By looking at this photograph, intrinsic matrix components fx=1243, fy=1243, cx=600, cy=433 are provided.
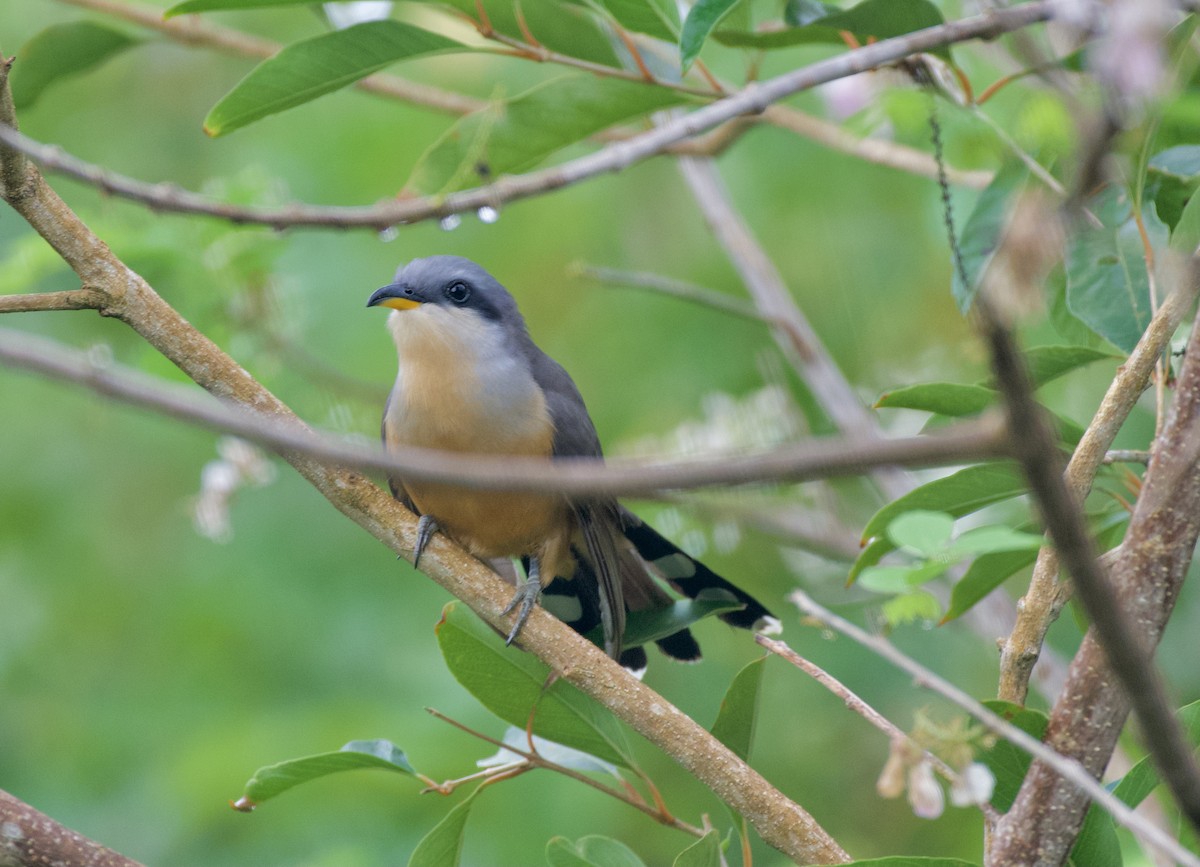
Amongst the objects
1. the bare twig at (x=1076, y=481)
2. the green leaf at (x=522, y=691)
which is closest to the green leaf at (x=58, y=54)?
the green leaf at (x=522, y=691)

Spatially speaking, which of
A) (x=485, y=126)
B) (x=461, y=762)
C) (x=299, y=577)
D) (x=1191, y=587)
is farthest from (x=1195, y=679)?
(x=299, y=577)

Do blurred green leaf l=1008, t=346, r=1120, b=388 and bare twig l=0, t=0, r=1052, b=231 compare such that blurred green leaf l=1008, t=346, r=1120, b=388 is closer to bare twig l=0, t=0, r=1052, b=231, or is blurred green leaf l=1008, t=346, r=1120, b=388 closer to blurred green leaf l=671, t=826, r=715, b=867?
bare twig l=0, t=0, r=1052, b=231

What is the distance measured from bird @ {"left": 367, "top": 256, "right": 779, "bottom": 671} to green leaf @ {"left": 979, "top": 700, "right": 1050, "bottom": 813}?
1192mm

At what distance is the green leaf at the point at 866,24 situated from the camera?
3039 mm

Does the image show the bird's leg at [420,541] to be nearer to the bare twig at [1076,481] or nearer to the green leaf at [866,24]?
the bare twig at [1076,481]

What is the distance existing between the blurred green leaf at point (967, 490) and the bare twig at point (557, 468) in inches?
60.8

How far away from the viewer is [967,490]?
276 centimetres

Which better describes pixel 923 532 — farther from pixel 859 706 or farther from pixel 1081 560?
pixel 1081 560

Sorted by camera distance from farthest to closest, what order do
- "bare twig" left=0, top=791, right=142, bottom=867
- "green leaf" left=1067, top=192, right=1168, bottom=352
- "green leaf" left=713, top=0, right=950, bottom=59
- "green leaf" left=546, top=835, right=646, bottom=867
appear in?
"green leaf" left=713, top=0, right=950, bottom=59 < "green leaf" left=1067, top=192, right=1168, bottom=352 < "green leaf" left=546, top=835, right=646, bottom=867 < "bare twig" left=0, top=791, right=142, bottom=867

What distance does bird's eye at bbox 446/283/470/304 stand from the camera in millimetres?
4180

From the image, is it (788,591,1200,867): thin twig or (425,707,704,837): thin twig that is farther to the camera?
(425,707,704,837): thin twig

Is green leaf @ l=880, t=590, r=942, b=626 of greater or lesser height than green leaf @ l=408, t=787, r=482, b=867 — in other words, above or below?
above

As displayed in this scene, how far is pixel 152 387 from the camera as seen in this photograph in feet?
4.13

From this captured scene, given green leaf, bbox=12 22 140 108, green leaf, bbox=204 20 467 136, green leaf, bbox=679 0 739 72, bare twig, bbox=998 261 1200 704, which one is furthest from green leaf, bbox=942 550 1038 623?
green leaf, bbox=12 22 140 108
